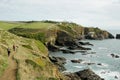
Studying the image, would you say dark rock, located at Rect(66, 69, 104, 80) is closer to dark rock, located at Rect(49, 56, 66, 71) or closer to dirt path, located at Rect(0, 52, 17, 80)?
dark rock, located at Rect(49, 56, 66, 71)

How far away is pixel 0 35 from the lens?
58094 millimetres

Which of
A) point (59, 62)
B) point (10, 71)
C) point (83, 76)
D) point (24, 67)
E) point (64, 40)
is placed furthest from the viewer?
point (64, 40)

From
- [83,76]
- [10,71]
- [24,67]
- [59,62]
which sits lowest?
[59,62]

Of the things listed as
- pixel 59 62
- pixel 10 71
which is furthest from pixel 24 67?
pixel 59 62

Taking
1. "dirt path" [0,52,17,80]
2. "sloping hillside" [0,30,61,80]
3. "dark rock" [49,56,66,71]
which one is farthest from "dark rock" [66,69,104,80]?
"dirt path" [0,52,17,80]

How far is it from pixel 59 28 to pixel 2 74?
99905 millimetres

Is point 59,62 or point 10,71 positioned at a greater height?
point 10,71

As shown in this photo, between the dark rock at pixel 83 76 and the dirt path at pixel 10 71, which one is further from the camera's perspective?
the dark rock at pixel 83 76

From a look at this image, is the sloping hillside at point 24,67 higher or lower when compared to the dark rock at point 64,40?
higher

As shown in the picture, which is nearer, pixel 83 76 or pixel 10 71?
pixel 10 71

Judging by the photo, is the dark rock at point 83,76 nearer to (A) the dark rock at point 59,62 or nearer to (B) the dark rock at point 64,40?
(A) the dark rock at point 59,62

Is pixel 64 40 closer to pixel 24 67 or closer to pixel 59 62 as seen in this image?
pixel 59 62

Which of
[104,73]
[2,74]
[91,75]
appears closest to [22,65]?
[2,74]

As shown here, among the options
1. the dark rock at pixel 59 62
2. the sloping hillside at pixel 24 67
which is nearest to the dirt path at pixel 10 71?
the sloping hillside at pixel 24 67
